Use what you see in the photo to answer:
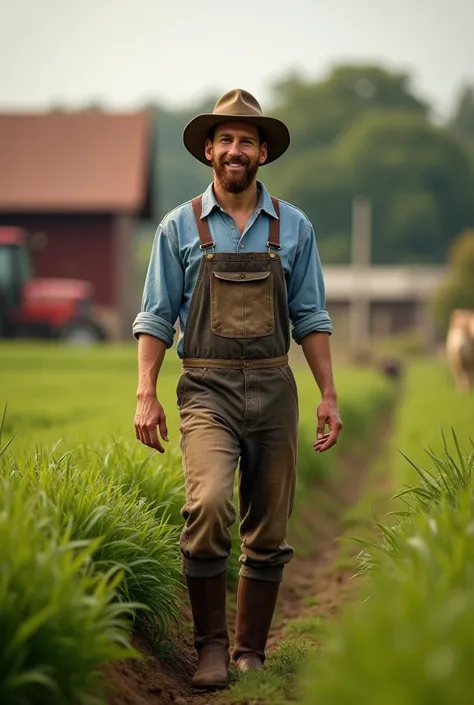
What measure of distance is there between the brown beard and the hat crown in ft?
0.62

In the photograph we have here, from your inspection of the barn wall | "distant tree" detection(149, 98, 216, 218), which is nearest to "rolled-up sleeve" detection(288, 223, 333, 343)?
the barn wall

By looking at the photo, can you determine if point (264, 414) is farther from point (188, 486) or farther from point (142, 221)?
point (142, 221)

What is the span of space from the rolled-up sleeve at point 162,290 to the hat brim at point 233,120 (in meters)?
0.38

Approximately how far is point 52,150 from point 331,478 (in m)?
29.3

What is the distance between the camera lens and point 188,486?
468 centimetres

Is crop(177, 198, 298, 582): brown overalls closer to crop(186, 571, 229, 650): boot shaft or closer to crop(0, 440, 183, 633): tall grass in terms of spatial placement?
crop(186, 571, 229, 650): boot shaft

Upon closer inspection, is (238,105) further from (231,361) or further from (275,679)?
(275,679)

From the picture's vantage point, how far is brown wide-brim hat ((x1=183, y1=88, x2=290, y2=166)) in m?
4.82

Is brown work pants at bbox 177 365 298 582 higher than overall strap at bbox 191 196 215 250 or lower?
lower

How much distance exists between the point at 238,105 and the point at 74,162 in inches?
1341

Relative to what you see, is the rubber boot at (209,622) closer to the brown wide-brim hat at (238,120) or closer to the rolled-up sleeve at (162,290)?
the rolled-up sleeve at (162,290)

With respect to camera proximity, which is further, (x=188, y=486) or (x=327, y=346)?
(x=327, y=346)

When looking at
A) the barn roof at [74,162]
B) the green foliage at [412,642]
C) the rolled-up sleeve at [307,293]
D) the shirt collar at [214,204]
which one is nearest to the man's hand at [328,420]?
the rolled-up sleeve at [307,293]

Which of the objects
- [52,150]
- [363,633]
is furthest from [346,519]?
[52,150]
